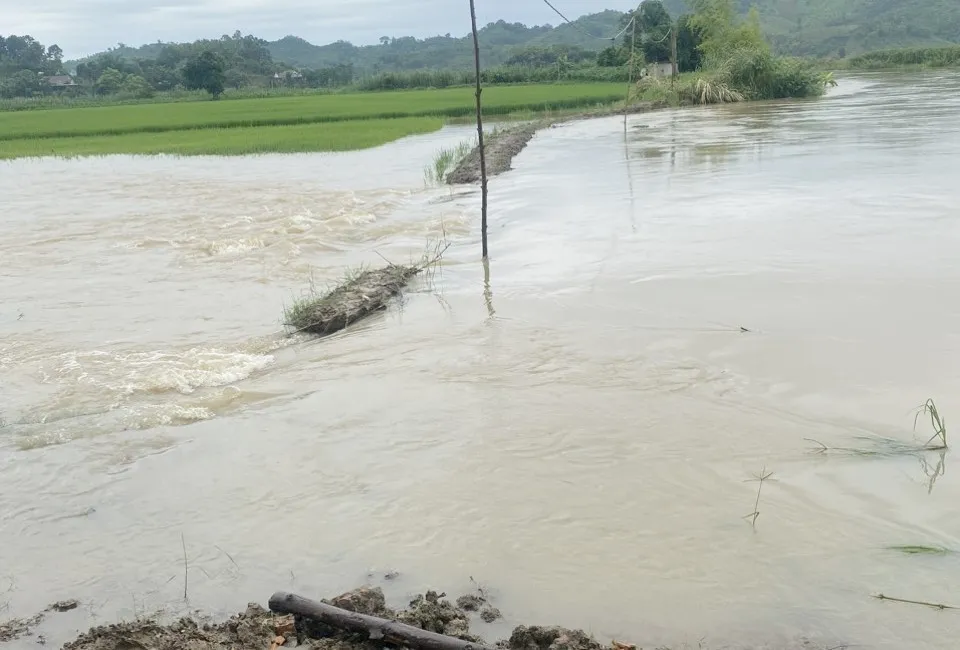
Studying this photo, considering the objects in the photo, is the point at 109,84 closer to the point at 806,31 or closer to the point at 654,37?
the point at 654,37

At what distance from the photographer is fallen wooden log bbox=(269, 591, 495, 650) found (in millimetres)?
2080

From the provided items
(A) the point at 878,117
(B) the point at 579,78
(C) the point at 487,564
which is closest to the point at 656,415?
(C) the point at 487,564

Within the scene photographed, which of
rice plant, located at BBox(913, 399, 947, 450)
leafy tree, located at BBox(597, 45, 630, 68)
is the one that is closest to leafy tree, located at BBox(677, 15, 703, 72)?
leafy tree, located at BBox(597, 45, 630, 68)

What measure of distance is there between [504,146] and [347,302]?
10.6m

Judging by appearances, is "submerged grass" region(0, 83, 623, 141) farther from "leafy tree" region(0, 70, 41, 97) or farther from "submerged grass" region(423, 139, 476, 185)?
"leafy tree" region(0, 70, 41, 97)

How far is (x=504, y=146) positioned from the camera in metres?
15.7

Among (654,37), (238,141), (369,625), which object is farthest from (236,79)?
(369,625)

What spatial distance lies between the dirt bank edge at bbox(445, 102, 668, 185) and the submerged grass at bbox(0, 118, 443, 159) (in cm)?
259

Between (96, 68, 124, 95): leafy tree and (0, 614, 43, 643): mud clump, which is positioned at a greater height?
(96, 68, 124, 95): leafy tree

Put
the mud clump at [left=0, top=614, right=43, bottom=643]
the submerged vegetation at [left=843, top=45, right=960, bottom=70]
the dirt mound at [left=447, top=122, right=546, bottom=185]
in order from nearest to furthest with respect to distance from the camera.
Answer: the mud clump at [left=0, top=614, right=43, bottom=643], the dirt mound at [left=447, top=122, right=546, bottom=185], the submerged vegetation at [left=843, top=45, right=960, bottom=70]

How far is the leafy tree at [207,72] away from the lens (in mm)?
45312

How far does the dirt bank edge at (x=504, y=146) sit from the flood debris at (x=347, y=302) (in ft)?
18.8

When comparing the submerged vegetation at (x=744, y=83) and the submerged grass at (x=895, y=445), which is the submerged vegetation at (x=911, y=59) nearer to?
the submerged vegetation at (x=744, y=83)

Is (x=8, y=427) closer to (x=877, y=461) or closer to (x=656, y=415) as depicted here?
(x=656, y=415)
